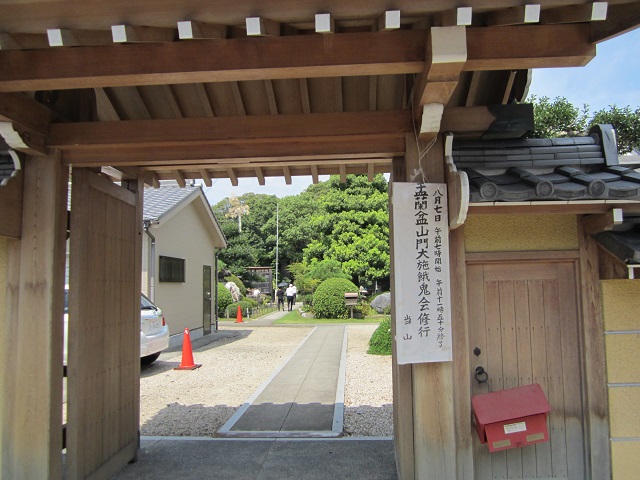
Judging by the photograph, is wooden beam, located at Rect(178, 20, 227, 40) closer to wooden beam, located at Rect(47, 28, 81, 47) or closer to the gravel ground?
wooden beam, located at Rect(47, 28, 81, 47)

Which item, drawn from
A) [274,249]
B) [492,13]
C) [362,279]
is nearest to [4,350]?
[492,13]

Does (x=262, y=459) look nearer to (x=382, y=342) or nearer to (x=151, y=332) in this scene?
(x=151, y=332)

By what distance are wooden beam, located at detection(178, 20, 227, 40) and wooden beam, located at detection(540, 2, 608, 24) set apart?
6.89ft

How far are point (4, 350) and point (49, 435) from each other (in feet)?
2.69

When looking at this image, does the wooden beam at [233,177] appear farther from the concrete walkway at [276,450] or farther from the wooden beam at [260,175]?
the concrete walkway at [276,450]

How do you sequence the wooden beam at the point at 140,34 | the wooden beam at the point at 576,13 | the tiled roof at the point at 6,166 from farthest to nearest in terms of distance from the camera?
the tiled roof at the point at 6,166 → the wooden beam at the point at 140,34 → the wooden beam at the point at 576,13

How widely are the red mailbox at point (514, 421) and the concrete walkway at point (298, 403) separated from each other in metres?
2.64

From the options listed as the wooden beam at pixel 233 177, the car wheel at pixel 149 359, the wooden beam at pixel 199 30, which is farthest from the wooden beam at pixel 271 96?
the car wheel at pixel 149 359

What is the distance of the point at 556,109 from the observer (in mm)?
15766

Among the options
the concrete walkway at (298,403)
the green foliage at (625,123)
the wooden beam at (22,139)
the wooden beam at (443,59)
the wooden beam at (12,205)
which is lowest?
the concrete walkway at (298,403)

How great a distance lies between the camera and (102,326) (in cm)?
479

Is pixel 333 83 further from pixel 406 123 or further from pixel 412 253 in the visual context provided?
pixel 412 253

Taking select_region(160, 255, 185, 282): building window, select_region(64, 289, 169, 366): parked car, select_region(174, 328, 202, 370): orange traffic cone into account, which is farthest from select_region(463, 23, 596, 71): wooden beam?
select_region(160, 255, 185, 282): building window

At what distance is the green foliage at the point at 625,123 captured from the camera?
623 inches
